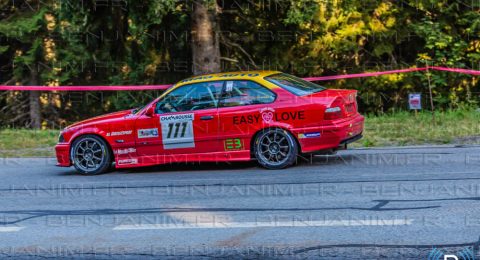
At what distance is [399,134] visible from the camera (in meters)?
14.2

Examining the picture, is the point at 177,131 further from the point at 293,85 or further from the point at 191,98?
the point at 293,85

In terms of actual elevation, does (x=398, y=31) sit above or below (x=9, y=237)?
above

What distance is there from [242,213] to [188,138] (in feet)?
11.3

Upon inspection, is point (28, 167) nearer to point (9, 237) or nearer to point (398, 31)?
point (9, 237)

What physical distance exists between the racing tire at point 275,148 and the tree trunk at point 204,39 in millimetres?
7874

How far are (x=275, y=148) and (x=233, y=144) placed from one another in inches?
23.5

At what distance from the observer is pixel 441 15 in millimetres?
20625

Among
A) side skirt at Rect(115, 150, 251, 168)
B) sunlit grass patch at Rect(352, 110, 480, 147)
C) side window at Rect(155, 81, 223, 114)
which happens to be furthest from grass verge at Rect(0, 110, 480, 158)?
side window at Rect(155, 81, 223, 114)

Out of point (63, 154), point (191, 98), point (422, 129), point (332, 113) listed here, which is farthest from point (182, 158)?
point (422, 129)

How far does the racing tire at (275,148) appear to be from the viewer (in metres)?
10.7

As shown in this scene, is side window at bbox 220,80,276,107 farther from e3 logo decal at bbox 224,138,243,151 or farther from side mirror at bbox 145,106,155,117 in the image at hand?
side mirror at bbox 145,106,155,117

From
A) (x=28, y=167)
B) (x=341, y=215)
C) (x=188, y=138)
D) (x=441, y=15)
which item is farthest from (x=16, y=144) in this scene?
(x=441, y=15)

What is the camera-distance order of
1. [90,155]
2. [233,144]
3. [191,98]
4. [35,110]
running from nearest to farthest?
[233,144] → [191,98] → [90,155] → [35,110]

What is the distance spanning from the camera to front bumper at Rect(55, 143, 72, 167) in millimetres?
11656
